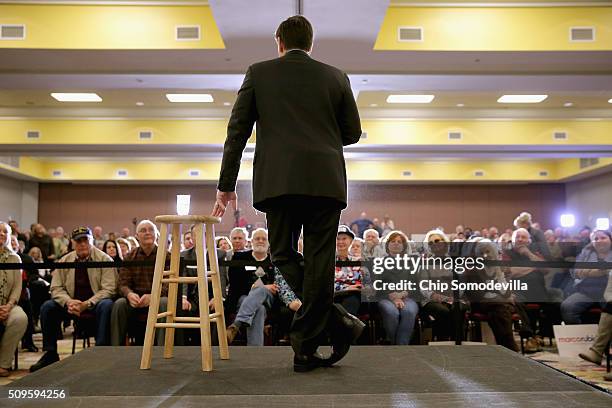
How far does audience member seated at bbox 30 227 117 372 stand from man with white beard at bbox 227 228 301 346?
89cm

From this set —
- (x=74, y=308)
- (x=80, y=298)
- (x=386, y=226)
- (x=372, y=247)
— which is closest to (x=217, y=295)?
(x=74, y=308)

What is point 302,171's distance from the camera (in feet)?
6.80

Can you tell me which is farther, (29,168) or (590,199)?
(590,199)

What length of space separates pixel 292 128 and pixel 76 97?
8.05 meters

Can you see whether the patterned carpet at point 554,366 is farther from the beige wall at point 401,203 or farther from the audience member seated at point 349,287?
the beige wall at point 401,203

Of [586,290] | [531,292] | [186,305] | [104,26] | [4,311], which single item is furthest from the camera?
[104,26]

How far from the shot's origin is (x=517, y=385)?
6.32ft

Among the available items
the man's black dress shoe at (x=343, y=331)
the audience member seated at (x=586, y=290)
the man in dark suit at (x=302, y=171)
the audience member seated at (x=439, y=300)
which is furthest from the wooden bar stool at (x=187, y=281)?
the audience member seated at (x=586, y=290)

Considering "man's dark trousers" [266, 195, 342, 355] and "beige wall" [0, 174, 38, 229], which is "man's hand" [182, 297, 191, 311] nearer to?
"man's dark trousers" [266, 195, 342, 355]

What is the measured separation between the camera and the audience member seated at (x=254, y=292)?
3.88m

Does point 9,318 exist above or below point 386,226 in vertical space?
below

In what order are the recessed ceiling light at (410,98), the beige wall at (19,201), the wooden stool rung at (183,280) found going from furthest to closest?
the beige wall at (19,201)
the recessed ceiling light at (410,98)
the wooden stool rung at (183,280)

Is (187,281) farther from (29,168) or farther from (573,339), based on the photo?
(29,168)

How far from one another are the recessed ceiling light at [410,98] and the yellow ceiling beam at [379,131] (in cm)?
90
